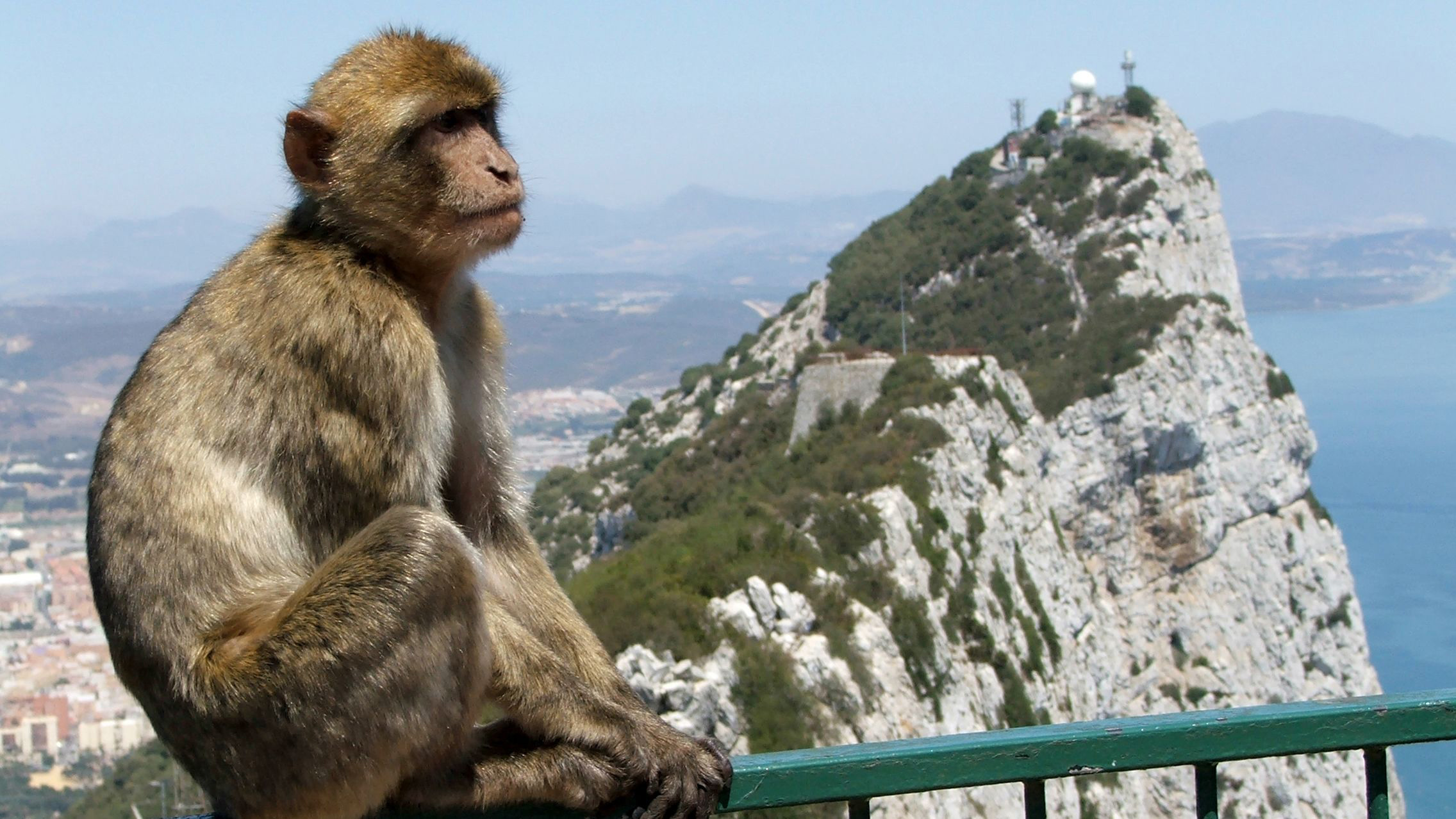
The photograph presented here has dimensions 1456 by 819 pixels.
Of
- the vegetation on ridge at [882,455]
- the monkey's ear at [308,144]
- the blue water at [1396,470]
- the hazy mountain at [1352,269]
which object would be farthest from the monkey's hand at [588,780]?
the hazy mountain at [1352,269]

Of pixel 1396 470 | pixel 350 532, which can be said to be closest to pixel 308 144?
pixel 350 532

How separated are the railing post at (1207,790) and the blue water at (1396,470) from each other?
0.47 meters

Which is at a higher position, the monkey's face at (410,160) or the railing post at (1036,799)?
the monkey's face at (410,160)

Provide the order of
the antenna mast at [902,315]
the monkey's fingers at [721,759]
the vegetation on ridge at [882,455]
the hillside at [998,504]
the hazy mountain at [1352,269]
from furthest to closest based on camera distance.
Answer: the hazy mountain at [1352,269] → the antenna mast at [902,315] → the vegetation on ridge at [882,455] → the hillside at [998,504] → the monkey's fingers at [721,759]

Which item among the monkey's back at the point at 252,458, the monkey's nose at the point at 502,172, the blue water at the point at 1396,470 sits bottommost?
the blue water at the point at 1396,470

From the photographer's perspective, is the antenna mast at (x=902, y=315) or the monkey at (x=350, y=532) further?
the antenna mast at (x=902, y=315)

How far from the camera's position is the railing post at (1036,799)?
2.39 meters

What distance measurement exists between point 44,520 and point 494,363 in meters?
80.1

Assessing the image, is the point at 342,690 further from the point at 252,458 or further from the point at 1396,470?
the point at 1396,470

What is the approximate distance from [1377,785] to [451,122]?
2.35 m

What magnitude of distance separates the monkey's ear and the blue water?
2524 millimetres

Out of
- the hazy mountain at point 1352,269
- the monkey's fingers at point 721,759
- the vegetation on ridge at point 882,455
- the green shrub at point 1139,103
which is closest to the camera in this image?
the monkey's fingers at point 721,759

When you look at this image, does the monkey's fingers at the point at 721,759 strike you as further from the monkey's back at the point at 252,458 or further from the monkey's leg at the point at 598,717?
the monkey's back at the point at 252,458

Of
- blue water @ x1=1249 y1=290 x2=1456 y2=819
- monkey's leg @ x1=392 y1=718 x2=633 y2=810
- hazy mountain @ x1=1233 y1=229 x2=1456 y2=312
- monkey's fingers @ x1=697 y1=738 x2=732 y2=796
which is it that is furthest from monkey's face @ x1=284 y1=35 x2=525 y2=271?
hazy mountain @ x1=1233 y1=229 x2=1456 y2=312
